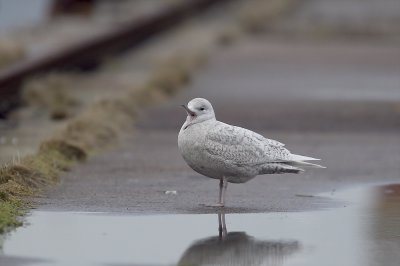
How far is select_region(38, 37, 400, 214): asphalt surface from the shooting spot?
361 inches

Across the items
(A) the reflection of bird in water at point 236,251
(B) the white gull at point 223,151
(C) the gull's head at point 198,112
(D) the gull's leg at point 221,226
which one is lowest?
(A) the reflection of bird in water at point 236,251

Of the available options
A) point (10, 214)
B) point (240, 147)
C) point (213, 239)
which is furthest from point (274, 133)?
point (213, 239)

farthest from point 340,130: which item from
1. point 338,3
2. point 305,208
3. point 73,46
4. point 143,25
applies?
point 338,3

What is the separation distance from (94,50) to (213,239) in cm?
1443

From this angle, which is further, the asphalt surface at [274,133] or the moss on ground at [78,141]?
the asphalt surface at [274,133]

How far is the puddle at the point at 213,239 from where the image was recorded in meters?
6.95

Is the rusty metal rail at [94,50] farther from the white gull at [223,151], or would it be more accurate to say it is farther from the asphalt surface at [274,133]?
the white gull at [223,151]

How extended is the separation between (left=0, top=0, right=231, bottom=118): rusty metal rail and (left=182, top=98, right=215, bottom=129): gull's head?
6.21 m

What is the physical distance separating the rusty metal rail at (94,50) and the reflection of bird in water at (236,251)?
7602mm

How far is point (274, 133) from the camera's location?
1322 cm

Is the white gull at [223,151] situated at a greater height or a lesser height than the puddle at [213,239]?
greater

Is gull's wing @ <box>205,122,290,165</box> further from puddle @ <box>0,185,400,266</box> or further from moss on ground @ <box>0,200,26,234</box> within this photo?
moss on ground @ <box>0,200,26,234</box>

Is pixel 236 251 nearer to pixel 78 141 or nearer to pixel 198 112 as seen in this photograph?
pixel 198 112

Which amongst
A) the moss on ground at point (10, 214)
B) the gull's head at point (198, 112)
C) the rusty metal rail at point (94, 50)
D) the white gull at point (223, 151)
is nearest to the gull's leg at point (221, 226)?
the white gull at point (223, 151)
